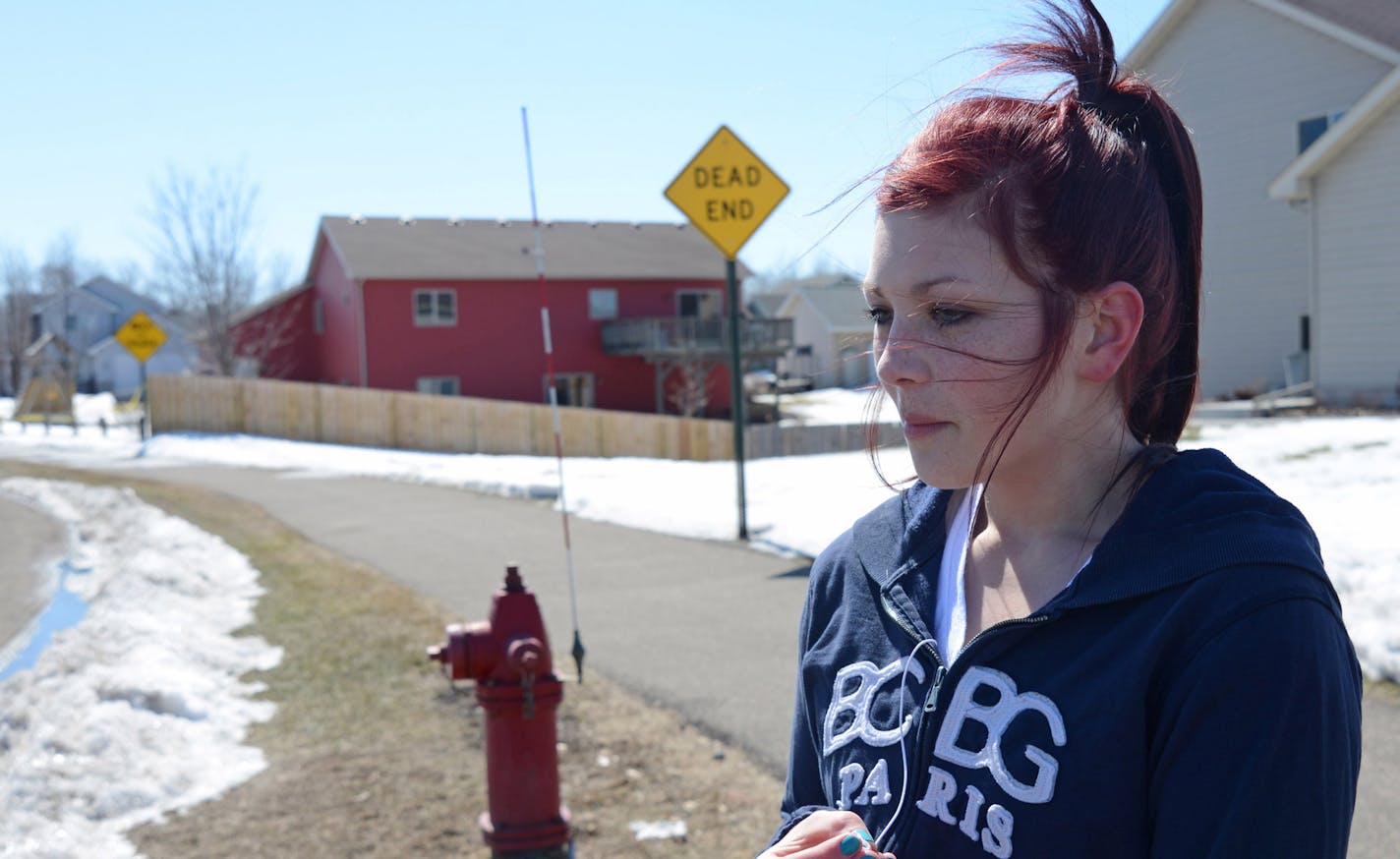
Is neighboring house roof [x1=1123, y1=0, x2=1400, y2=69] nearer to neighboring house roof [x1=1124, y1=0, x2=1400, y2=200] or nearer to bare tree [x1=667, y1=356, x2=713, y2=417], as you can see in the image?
neighboring house roof [x1=1124, y1=0, x2=1400, y2=200]

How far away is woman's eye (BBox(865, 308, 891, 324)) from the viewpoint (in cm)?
160

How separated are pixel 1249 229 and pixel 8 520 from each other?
2016 centimetres

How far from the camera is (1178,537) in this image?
53.6 inches

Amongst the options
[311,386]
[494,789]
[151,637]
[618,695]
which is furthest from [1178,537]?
[311,386]

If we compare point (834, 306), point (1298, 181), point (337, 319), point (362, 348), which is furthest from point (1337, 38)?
point (834, 306)

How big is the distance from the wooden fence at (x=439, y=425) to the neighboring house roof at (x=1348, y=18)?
928cm

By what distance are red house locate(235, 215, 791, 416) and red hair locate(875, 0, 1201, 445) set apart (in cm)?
4035

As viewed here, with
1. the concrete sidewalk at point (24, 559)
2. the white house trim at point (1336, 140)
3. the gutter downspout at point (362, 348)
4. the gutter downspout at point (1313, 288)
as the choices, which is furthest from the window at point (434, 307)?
the gutter downspout at point (1313, 288)

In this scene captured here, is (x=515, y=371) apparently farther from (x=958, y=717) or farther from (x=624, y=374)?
(x=958, y=717)

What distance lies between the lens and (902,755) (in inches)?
61.9

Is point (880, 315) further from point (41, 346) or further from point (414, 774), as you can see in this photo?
point (41, 346)

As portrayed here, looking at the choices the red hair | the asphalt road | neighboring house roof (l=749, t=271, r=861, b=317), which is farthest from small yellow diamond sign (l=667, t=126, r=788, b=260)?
neighboring house roof (l=749, t=271, r=861, b=317)

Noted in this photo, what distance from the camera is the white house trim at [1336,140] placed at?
16.0 meters

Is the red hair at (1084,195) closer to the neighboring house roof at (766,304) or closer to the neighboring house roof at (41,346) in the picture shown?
the neighboring house roof at (766,304)
